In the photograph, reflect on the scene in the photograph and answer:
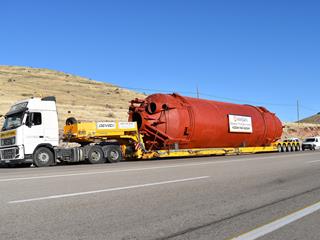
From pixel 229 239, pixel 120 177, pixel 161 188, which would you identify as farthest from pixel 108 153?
pixel 229 239

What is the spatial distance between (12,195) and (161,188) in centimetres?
335

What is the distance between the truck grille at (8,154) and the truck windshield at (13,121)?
1.12 metres

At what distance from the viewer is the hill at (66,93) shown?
52706 millimetres

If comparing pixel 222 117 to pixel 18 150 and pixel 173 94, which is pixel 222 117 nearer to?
pixel 173 94

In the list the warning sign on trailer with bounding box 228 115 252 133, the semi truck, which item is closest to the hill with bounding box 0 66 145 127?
the semi truck

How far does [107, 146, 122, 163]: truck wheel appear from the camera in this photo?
23.6 meters

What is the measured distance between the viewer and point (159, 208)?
7770 millimetres

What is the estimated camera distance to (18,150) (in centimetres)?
2055

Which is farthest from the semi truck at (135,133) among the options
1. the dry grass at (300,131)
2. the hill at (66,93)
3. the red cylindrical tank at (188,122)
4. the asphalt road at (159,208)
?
the dry grass at (300,131)

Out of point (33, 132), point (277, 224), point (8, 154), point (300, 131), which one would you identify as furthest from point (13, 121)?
point (300, 131)

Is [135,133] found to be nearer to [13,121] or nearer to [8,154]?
[13,121]

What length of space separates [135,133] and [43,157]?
5.80 m

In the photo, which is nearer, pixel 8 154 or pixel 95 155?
pixel 8 154

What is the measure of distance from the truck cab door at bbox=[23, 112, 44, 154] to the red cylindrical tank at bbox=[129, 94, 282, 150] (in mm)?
6516
